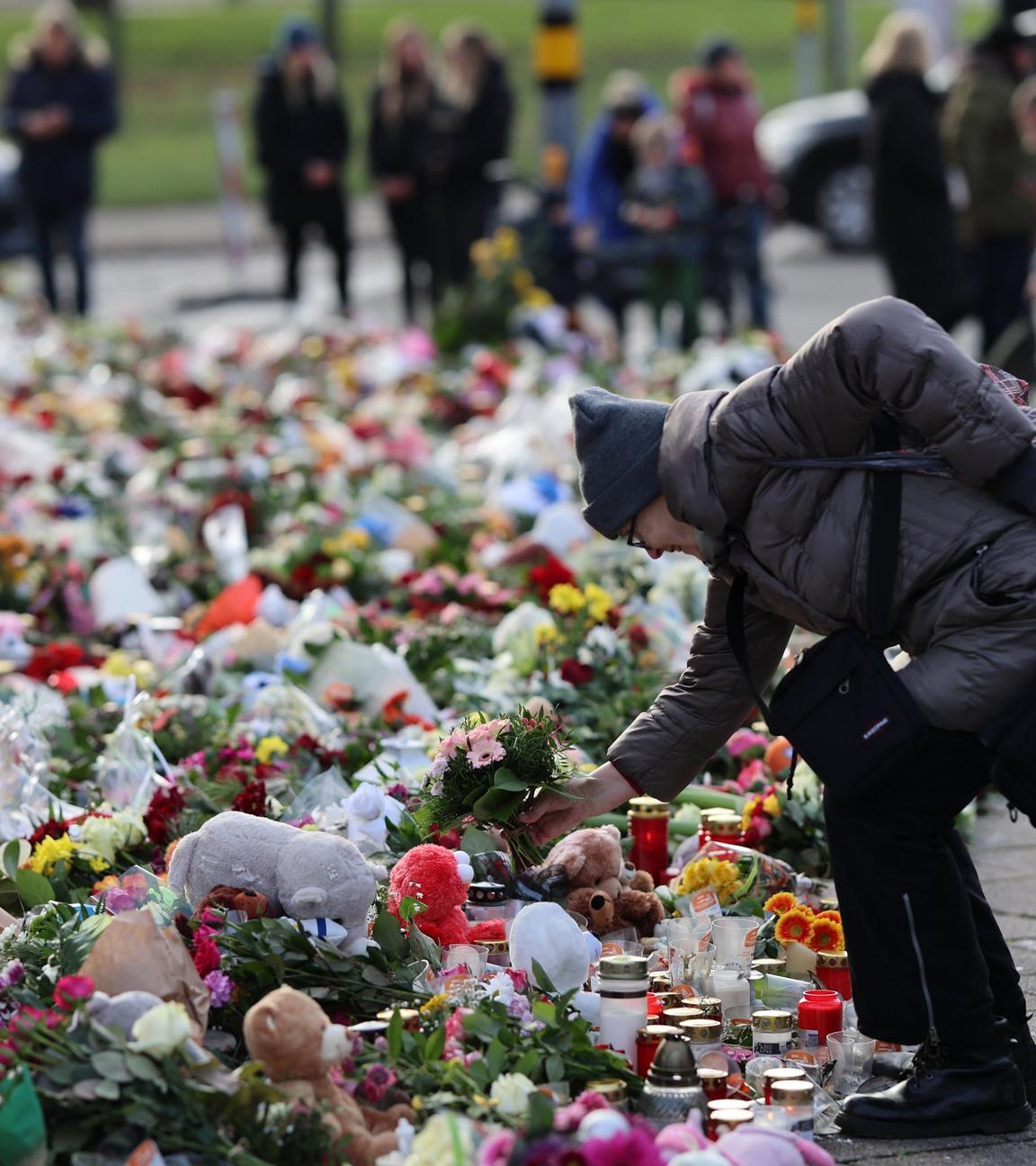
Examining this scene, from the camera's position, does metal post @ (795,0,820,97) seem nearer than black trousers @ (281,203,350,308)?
No

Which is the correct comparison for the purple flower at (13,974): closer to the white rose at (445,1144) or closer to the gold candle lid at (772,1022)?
the white rose at (445,1144)

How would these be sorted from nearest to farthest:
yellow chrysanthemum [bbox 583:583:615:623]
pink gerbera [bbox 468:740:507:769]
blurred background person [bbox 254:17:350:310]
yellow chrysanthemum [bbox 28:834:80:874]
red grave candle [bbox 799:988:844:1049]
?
red grave candle [bbox 799:988:844:1049], pink gerbera [bbox 468:740:507:769], yellow chrysanthemum [bbox 28:834:80:874], yellow chrysanthemum [bbox 583:583:615:623], blurred background person [bbox 254:17:350:310]

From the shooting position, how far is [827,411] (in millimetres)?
3133

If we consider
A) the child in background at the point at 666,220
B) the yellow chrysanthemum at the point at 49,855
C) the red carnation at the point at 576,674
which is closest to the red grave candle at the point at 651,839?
the red carnation at the point at 576,674

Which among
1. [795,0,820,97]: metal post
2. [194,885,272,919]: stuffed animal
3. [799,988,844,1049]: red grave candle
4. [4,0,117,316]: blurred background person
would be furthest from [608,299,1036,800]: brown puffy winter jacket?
[795,0,820,97]: metal post

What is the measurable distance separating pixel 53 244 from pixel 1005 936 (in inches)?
434

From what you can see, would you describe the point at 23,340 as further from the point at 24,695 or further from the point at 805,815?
the point at 805,815

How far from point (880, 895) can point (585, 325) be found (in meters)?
8.04

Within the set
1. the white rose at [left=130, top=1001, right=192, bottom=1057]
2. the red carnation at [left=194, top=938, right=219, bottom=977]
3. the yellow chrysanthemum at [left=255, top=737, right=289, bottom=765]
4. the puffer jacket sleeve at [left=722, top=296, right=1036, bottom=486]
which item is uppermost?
the puffer jacket sleeve at [left=722, top=296, right=1036, bottom=486]

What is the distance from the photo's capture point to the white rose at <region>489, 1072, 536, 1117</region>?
289cm

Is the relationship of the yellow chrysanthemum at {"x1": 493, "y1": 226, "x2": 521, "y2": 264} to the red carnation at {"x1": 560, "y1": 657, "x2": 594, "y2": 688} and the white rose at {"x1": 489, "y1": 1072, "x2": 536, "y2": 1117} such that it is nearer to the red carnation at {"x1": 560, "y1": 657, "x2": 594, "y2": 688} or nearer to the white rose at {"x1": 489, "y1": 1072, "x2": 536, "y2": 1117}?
the red carnation at {"x1": 560, "y1": 657, "x2": 594, "y2": 688}

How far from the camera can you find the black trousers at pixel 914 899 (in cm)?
324

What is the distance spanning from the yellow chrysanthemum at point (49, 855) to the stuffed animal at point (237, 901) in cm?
68

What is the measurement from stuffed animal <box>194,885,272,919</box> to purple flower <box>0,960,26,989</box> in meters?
0.27
